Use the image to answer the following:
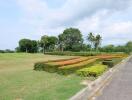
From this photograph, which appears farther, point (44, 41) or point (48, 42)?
point (48, 42)

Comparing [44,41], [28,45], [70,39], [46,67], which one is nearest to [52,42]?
[44,41]

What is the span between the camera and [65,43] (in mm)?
118562

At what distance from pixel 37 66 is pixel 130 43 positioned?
142 m

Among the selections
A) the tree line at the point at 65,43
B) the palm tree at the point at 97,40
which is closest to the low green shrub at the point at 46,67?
the tree line at the point at 65,43

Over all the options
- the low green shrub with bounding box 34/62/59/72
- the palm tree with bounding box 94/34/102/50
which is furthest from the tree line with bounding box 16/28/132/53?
the low green shrub with bounding box 34/62/59/72

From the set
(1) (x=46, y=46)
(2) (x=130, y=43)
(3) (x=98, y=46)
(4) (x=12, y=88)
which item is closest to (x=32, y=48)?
(1) (x=46, y=46)

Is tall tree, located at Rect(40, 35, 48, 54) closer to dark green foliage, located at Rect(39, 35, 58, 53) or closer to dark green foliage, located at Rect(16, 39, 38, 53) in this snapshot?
dark green foliage, located at Rect(39, 35, 58, 53)

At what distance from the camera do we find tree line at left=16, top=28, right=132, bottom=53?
111 metres

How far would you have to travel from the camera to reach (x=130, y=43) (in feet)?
526

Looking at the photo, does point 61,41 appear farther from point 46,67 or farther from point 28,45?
point 46,67

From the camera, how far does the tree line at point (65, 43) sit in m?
111

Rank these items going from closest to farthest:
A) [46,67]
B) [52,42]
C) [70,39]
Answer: [46,67] < [52,42] < [70,39]

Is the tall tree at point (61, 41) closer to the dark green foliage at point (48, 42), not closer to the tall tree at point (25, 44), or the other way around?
the dark green foliage at point (48, 42)

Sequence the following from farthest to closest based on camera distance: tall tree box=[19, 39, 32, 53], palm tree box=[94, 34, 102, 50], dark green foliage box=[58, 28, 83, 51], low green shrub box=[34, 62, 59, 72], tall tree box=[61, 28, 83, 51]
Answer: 1. palm tree box=[94, 34, 102, 50]
2. tall tree box=[61, 28, 83, 51]
3. dark green foliage box=[58, 28, 83, 51]
4. tall tree box=[19, 39, 32, 53]
5. low green shrub box=[34, 62, 59, 72]
